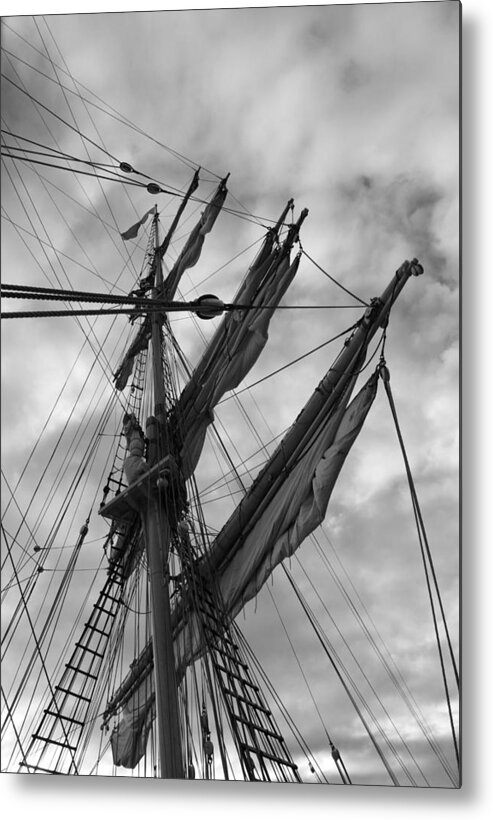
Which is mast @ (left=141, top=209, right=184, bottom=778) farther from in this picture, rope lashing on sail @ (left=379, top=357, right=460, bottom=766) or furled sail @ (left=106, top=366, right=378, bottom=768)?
rope lashing on sail @ (left=379, top=357, right=460, bottom=766)

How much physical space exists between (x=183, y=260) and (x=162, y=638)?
339 centimetres

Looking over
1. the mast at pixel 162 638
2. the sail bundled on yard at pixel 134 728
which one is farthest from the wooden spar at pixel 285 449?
the mast at pixel 162 638

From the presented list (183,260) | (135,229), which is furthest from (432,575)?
(183,260)

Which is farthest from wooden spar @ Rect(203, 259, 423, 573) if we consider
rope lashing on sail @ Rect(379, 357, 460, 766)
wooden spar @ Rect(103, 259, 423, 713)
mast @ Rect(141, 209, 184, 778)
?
rope lashing on sail @ Rect(379, 357, 460, 766)

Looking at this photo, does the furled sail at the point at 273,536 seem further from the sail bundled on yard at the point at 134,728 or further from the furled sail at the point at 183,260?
the furled sail at the point at 183,260

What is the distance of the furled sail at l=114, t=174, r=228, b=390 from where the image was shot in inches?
197

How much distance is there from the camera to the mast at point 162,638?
425cm

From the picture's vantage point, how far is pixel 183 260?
22.6 ft

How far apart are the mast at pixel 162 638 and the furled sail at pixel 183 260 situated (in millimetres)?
341

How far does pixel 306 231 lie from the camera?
4.64 metres

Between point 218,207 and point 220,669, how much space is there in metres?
2.85

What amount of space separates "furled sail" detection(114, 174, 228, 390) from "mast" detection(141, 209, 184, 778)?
1.12ft

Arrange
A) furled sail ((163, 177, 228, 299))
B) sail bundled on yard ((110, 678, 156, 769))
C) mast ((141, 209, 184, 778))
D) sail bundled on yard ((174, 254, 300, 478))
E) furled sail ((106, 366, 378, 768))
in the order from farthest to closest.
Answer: sail bundled on yard ((174, 254, 300, 478)), furled sail ((163, 177, 228, 299)), furled sail ((106, 366, 378, 768)), mast ((141, 209, 184, 778)), sail bundled on yard ((110, 678, 156, 769))

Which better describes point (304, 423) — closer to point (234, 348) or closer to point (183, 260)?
point (234, 348)
